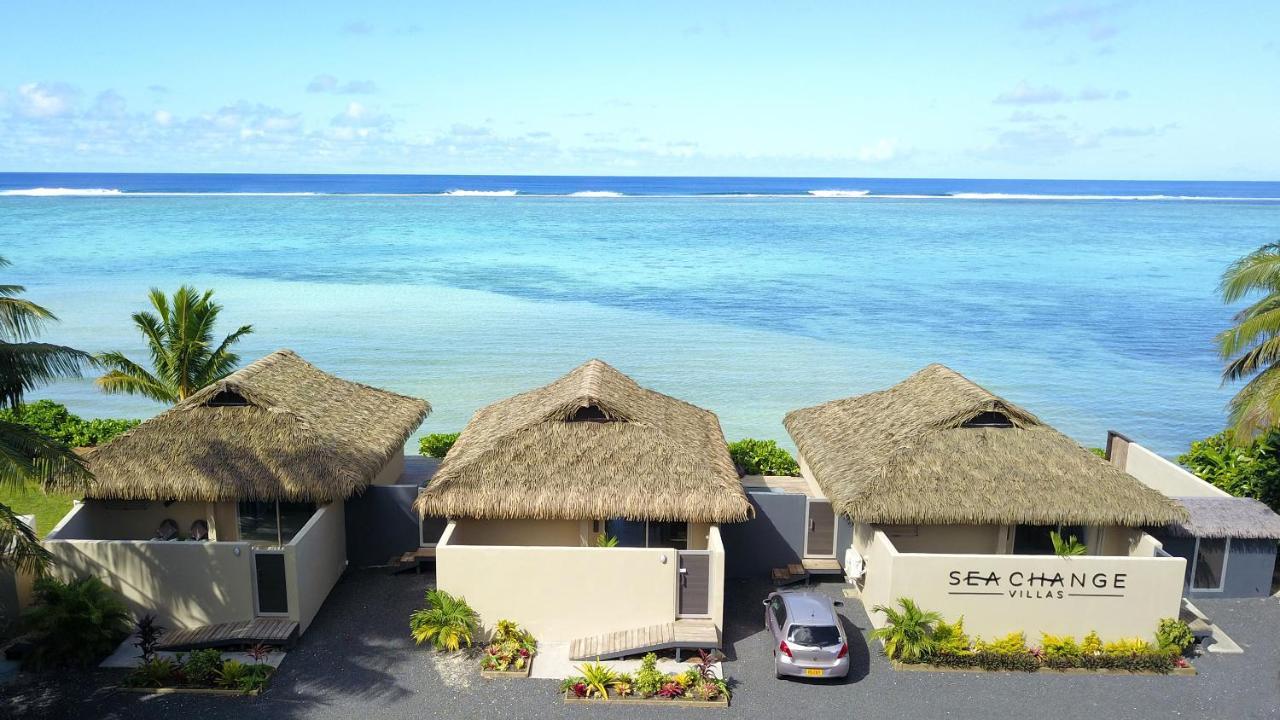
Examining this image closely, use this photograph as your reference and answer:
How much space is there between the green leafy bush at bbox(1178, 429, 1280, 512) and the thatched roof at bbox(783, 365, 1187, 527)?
4.81 meters

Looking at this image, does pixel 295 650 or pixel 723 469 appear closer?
pixel 295 650

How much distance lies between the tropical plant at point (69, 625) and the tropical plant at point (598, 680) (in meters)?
7.69

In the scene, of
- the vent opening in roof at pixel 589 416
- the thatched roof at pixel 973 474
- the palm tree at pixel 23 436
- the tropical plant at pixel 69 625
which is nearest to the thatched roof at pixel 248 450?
the tropical plant at pixel 69 625

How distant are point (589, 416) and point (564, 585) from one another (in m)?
3.56

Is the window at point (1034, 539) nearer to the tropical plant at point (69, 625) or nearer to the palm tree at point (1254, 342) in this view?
the palm tree at point (1254, 342)

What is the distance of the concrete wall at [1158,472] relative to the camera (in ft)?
65.6

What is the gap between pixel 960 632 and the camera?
15875 millimetres

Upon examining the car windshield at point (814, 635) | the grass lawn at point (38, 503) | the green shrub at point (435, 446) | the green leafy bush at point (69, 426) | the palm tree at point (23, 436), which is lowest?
the grass lawn at point (38, 503)

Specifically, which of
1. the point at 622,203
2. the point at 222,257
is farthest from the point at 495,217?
the point at 222,257

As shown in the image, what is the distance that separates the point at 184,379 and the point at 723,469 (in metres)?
13.8

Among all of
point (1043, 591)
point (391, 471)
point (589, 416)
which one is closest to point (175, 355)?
point (391, 471)

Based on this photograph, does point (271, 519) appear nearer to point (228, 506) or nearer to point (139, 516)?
point (228, 506)

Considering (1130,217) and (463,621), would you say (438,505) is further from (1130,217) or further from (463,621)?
(1130,217)

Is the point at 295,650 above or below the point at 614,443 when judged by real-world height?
below
